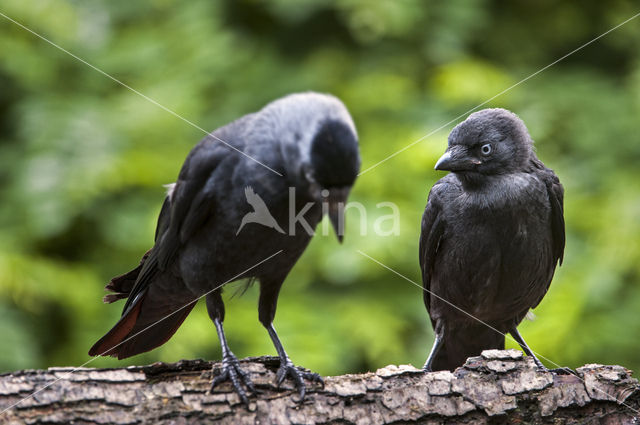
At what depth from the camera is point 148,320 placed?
4.42 metres

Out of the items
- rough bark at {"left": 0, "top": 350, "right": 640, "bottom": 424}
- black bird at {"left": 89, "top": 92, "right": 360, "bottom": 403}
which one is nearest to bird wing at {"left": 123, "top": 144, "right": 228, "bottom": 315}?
black bird at {"left": 89, "top": 92, "right": 360, "bottom": 403}

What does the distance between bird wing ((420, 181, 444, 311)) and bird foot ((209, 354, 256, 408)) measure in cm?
132

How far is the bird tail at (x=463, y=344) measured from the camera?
14.8ft

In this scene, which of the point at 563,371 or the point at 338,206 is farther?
the point at 563,371

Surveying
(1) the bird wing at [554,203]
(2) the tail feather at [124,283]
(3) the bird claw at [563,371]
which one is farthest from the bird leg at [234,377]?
(1) the bird wing at [554,203]

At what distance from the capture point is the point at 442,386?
3.57 meters

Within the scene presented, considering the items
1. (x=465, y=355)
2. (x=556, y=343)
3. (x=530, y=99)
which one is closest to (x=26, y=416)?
(x=465, y=355)

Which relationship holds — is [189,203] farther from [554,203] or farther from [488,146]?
[554,203]

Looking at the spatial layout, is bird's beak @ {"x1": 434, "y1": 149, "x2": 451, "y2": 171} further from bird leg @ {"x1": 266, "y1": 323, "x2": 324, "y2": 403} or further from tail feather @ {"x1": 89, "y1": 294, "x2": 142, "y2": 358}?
tail feather @ {"x1": 89, "y1": 294, "x2": 142, "y2": 358}

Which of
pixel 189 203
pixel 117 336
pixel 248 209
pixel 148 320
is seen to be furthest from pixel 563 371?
pixel 117 336

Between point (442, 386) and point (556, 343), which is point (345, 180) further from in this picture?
point (556, 343)

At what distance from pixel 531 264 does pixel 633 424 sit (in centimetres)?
95

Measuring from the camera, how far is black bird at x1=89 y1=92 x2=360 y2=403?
3.46 meters

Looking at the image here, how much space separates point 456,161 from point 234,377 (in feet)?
5.08
